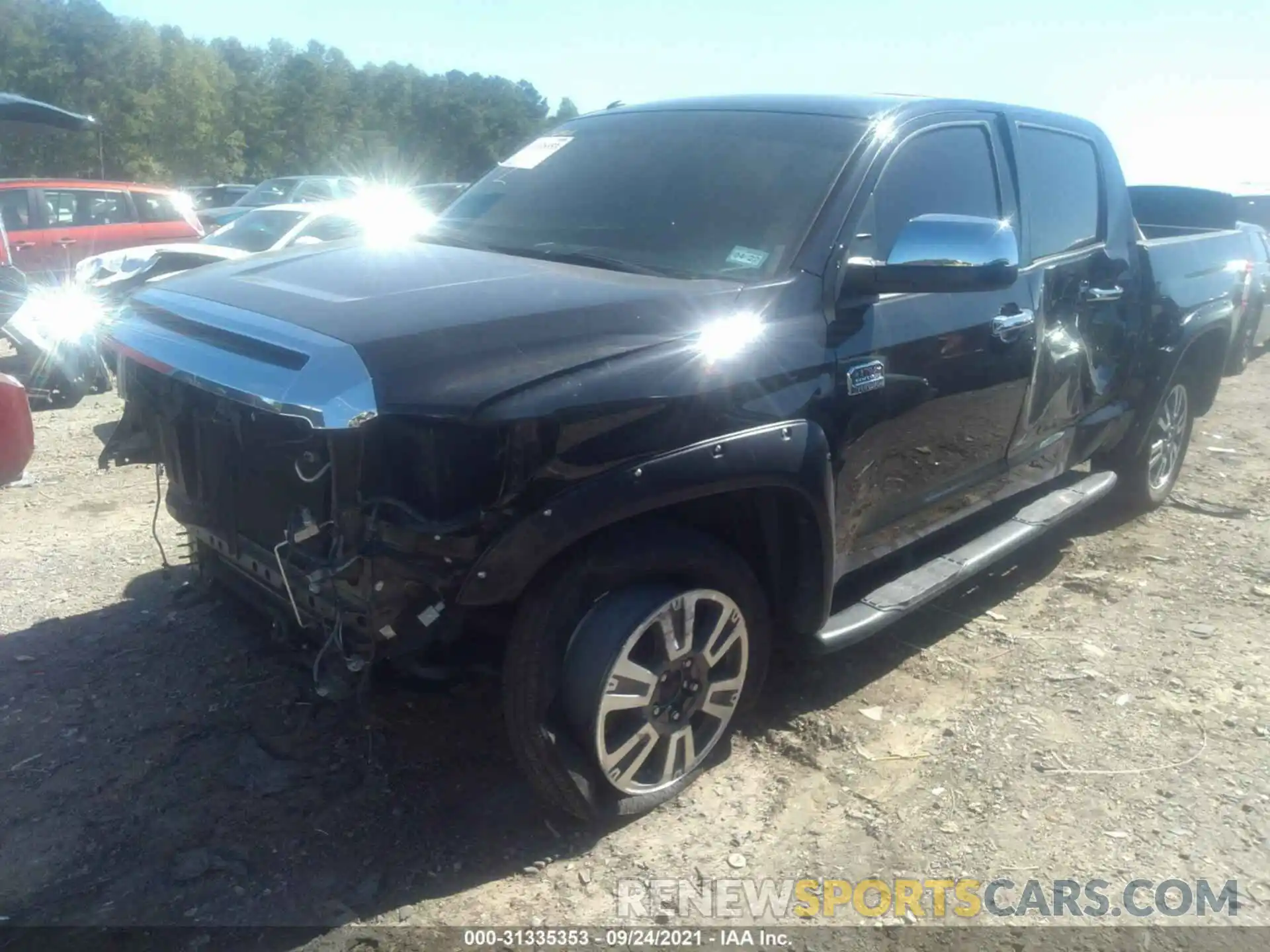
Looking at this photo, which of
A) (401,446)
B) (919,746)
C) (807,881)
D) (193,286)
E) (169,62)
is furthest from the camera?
(169,62)

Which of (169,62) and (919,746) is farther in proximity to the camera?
(169,62)

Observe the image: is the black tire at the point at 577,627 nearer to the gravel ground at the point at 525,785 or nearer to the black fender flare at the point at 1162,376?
the gravel ground at the point at 525,785

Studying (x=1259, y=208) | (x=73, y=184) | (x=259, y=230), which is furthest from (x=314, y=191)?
(x=1259, y=208)

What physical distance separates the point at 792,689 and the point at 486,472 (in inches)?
72.3

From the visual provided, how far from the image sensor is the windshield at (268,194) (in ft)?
66.8

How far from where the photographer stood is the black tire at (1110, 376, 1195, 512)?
5.48 m

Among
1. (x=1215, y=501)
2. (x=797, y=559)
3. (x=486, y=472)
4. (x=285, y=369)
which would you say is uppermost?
(x=285, y=369)

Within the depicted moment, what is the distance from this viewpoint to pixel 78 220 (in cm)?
1268

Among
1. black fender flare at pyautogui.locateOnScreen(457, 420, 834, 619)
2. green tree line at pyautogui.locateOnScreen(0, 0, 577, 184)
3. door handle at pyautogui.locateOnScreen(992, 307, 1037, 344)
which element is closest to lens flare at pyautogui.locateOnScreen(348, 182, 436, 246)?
black fender flare at pyautogui.locateOnScreen(457, 420, 834, 619)

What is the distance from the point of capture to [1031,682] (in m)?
3.96

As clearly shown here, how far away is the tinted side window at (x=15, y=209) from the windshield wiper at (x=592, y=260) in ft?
35.6

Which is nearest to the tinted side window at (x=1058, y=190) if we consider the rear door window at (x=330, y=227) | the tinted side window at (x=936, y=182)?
the tinted side window at (x=936, y=182)

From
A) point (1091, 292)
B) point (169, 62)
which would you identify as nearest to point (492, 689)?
point (1091, 292)

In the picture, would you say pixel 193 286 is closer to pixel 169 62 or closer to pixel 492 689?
pixel 492 689
